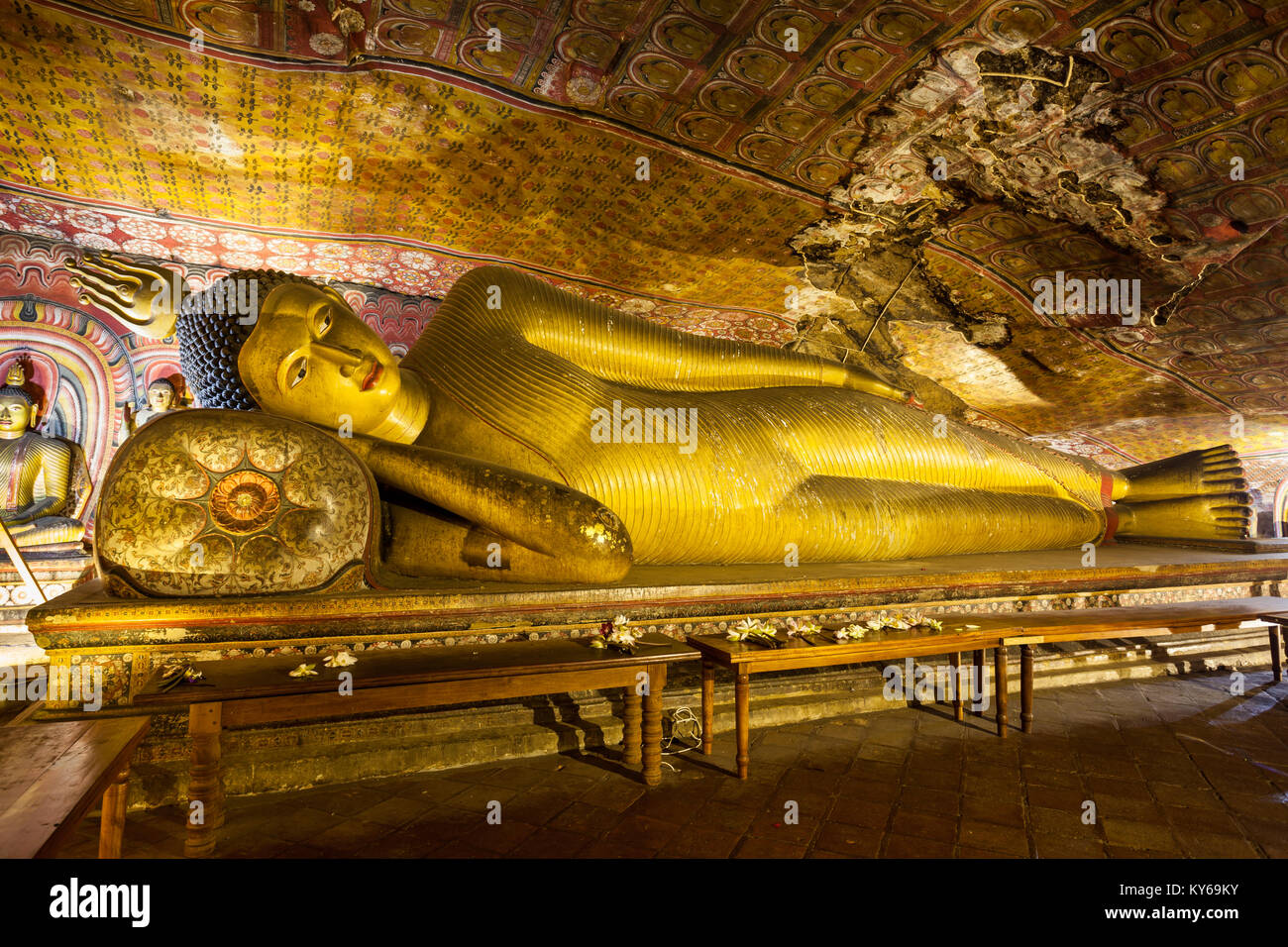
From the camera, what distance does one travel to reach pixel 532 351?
3.43 m

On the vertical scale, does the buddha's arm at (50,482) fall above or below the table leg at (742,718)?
above

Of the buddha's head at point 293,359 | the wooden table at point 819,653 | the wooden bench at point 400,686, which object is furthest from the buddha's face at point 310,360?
the wooden table at point 819,653

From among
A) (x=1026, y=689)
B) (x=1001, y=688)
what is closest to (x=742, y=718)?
(x=1001, y=688)

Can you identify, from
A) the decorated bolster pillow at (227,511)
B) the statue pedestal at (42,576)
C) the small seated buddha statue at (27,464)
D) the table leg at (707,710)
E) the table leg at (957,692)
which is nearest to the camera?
the decorated bolster pillow at (227,511)

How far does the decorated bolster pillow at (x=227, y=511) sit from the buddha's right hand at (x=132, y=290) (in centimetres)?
579

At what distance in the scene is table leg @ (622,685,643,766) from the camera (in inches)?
90.4

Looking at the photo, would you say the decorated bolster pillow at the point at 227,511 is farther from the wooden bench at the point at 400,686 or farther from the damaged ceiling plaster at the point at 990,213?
the damaged ceiling plaster at the point at 990,213

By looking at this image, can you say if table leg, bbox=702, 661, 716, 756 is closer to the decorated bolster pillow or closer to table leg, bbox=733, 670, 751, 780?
table leg, bbox=733, 670, 751, 780

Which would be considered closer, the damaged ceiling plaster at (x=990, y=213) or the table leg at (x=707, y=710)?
the table leg at (x=707, y=710)

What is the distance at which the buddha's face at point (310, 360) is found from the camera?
270 cm

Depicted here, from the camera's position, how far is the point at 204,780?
5.74 ft

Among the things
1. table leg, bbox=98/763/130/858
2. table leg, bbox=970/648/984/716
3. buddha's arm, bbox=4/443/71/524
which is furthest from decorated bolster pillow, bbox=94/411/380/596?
buddha's arm, bbox=4/443/71/524

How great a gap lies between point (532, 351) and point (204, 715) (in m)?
2.17

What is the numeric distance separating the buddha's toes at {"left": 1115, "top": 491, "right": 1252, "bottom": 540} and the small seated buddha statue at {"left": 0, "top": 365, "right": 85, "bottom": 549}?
8581 millimetres
